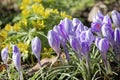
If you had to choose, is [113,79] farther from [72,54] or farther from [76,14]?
[76,14]

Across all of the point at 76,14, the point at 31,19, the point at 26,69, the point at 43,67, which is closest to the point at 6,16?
the point at 76,14

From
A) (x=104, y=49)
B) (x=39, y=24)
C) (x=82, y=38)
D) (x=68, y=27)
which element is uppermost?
(x=39, y=24)

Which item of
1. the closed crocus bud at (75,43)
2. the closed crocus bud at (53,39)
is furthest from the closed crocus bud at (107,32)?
the closed crocus bud at (53,39)

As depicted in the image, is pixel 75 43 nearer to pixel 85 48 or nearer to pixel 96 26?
pixel 85 48

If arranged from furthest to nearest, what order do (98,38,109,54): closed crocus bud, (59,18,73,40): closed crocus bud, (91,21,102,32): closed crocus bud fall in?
1. (91,21,102,32): closed crocus bud
2. (59,18,73,40): closed crocus bud
3. (98,38,109,54): closed crocus bud

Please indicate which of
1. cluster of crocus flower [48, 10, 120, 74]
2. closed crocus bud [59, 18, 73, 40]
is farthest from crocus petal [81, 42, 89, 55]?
closed crocus bud [59, 18, 73, 40]

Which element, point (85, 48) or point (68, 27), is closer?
point (85, 48)

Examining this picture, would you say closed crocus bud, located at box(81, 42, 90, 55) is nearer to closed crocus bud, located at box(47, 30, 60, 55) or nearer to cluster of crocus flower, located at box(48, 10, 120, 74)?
cluster of crocus flower, located at box(48, 10, 120, 74)

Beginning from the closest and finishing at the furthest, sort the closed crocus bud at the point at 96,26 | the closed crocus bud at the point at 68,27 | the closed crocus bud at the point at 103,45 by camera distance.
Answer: the closed crocus bud at the point at 103,45, the closed crocus bud at the point at 68,27, the closed crocus bud at the point at 96,26

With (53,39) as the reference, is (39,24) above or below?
above

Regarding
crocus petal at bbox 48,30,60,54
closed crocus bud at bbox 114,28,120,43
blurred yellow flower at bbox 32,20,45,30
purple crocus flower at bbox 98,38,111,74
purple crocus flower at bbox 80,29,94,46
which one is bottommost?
purple crocus flower at bbox 98,38,111,74

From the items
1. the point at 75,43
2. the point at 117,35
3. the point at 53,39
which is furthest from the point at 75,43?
the point at 117,35

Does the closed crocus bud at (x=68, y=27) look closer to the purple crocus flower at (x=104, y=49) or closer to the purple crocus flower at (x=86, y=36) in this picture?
the purple crocus flower at (x=86, y=36)
